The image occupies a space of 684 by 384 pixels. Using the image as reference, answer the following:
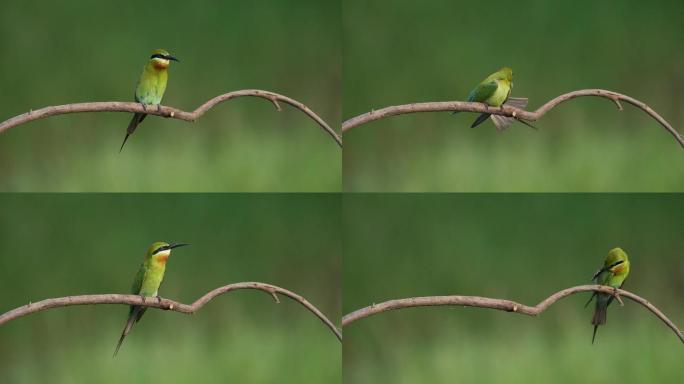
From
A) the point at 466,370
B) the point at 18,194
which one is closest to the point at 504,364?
the point at 466,370

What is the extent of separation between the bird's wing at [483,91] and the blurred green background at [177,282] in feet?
2.31

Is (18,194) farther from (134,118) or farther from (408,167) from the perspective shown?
(408,167)

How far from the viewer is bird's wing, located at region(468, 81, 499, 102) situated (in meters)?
3.69

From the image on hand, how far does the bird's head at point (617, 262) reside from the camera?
3.74m

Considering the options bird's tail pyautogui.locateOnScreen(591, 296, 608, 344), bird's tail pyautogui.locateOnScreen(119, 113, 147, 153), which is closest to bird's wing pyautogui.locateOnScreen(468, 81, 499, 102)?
bird's tail pyautogui.locateOnScreen(591, 296, 608, 344)

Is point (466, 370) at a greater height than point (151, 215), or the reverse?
point (151, 215)

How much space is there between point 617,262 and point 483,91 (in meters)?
0.89

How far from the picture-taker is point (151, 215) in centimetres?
364

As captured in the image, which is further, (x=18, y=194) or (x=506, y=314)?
(x=506, y=314)

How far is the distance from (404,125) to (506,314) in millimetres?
870

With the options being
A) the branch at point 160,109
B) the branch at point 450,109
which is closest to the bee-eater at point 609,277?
the branch at point 450,109

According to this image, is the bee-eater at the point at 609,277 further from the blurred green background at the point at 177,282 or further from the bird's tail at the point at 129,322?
the bird's tail at the point at 129,322

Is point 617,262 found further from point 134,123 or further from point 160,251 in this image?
point 134,123

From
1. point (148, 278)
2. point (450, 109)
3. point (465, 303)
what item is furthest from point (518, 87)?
point (148, 278)
